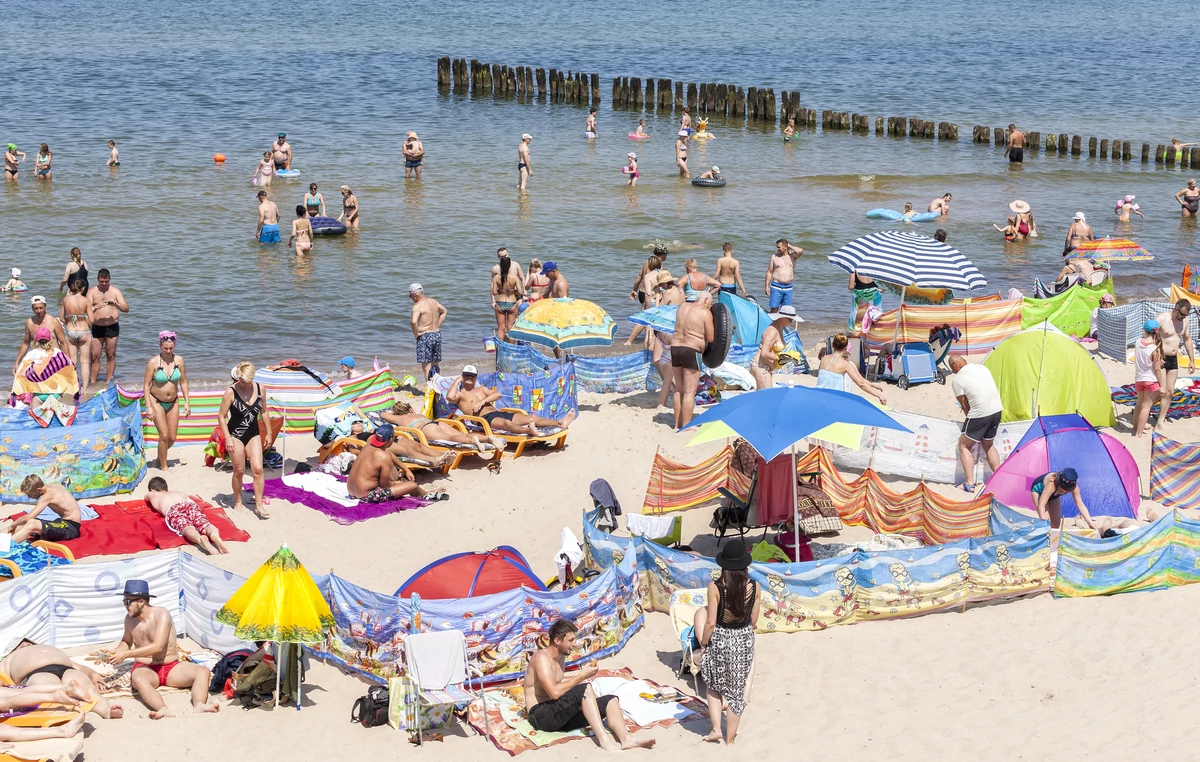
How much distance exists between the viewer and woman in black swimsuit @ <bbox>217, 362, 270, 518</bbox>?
37.6 ft

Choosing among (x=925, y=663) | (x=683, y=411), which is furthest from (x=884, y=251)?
(x=925, y=663)

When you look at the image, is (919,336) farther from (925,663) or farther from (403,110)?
(403,110)

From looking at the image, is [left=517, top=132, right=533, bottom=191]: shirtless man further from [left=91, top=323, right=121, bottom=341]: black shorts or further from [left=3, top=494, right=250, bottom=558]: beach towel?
[left=3, top=494, right=250, bottom=558]: beach towel

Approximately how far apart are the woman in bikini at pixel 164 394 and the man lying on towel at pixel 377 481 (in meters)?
2.00

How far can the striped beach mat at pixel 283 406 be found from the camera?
12.9m

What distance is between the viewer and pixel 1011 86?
166 ft

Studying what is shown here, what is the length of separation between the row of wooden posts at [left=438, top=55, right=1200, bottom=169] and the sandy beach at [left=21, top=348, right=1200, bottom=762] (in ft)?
99.8

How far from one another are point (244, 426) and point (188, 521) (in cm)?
116

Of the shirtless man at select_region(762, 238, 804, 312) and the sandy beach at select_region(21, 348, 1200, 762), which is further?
A: the shirtless man at select_region(762, 238, 804, 312)

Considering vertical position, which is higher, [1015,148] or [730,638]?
[1015,148]

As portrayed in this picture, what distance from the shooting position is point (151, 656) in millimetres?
8641

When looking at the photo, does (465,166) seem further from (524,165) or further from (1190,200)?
(1190,200)

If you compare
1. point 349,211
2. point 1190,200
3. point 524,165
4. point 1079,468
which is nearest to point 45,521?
point 1079,468

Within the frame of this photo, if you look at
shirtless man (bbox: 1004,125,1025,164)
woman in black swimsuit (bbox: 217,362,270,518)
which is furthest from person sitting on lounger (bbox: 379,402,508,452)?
shirtless man (bbox: 1004,125,1025,164)
